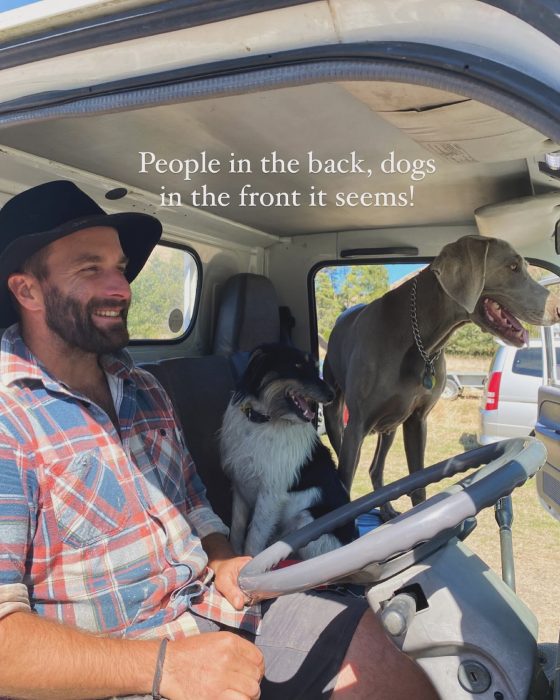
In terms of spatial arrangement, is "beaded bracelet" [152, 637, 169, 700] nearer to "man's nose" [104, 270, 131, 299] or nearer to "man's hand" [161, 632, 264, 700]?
"man's hand" [161, 632, 264, 700]

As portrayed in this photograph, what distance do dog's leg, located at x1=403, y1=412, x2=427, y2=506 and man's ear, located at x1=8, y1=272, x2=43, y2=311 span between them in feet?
8.08

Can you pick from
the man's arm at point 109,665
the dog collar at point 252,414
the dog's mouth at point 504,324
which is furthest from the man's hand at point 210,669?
the dog's mouth at point 504,324

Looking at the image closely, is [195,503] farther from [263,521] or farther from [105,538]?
[263,521]

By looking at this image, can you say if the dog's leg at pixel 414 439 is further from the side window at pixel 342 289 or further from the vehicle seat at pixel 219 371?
the vehicle seat at pixel 219 371

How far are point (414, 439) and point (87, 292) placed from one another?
97.3 inches

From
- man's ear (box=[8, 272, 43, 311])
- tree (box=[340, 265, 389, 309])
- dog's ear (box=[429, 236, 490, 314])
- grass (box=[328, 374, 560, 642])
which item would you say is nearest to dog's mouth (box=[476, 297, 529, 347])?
dog's ear (box=[429, 236, 490, 314])

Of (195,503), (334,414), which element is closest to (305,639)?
(195,503)

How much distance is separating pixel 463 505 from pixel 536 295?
1.94 m

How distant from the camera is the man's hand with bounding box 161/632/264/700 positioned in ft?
4.39

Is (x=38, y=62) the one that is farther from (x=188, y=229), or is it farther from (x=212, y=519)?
(x=188, y=229)

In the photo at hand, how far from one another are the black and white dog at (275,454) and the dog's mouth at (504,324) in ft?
3.16

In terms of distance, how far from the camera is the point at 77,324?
70.6 inches

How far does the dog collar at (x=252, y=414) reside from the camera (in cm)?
309

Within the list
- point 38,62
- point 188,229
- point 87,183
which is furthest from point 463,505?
point 188,229
